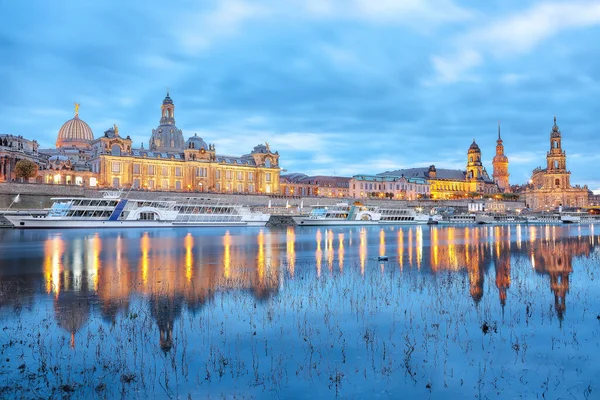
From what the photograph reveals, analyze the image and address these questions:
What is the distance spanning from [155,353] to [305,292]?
30.1ft

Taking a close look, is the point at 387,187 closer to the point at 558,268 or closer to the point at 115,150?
the point at 115,150

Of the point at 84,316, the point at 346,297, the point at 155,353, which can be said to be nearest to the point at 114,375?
the point at 155,353

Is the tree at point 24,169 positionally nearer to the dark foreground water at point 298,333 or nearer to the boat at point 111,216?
the boat at point 111,216

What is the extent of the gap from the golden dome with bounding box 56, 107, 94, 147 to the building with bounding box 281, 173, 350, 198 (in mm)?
59380

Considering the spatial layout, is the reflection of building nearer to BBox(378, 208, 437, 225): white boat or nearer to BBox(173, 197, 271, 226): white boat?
BBox(173, 197, 271, 226): white boat

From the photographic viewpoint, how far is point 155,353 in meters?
13.2

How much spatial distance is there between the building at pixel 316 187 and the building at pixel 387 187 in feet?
17.2

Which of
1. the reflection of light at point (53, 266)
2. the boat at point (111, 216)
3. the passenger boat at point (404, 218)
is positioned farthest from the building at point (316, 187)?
the reflection of light at point (53, 266)

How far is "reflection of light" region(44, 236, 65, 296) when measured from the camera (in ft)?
74.1

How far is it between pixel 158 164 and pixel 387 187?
81177mm

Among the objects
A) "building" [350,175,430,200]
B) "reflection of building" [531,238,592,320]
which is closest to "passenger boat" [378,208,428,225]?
"building" [350,175,430,200]

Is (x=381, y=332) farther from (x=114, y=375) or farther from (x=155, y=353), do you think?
(x=114, y=375)

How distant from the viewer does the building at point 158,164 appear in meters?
121

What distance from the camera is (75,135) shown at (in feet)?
492
